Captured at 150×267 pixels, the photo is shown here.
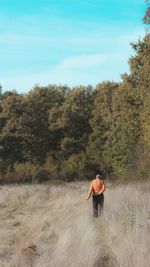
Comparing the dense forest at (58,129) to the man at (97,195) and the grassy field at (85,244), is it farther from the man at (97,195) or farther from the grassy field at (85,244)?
the grassy field at (85,244)

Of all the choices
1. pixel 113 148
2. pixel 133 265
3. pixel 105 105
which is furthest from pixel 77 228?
pixel 105 105

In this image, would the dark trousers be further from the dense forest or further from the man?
the dense forest

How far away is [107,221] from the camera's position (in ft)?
43.3

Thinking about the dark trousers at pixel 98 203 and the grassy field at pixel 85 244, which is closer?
the grassy field at pixel 85 244

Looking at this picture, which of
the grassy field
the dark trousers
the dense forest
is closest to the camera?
the grassy field

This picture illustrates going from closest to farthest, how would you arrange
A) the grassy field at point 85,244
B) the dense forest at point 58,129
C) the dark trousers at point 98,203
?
the grassy field at point 85,244 → the dark trousers at point 98,203 → the dense forest at point 58,129

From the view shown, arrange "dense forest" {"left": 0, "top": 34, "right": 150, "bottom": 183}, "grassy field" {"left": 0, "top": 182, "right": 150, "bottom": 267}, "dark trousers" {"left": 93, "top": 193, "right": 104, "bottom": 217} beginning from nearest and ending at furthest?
1. "grassy field" {"left": 0, "top": 182, "right": 150, "bottom": 267}
2. "dark trousers" {"left": 93, "top": 193, "right": 104, "bottom": 217}
3. "dense forest" {"left": 0, "top": 34, "right": 150, "bottom": 183}

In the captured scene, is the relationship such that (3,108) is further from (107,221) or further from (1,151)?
(107,221)

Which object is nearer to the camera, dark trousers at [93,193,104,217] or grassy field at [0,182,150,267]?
grassy field at [0,182,150,267]

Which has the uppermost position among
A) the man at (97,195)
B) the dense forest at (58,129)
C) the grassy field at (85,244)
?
the dense forest at (58,129)

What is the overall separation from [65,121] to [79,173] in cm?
855

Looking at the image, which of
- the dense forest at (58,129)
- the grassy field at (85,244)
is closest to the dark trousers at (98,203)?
the grassy field at (85,244)

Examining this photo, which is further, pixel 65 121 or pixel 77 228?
pixel 65 121

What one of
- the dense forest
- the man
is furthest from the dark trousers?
the dense forest
